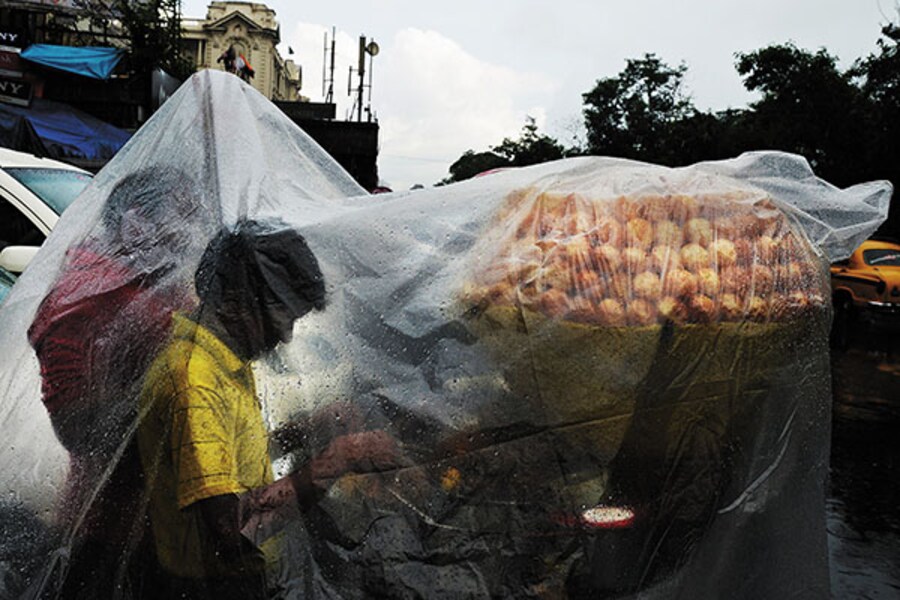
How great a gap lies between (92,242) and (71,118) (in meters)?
13.8

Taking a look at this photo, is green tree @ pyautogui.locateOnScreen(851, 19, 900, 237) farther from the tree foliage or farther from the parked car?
the parked car

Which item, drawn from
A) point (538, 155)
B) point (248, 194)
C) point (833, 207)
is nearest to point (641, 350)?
point (833, 207)

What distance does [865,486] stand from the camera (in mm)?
5527

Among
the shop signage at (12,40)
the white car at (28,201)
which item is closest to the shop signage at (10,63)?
the shop signage at (12,40)

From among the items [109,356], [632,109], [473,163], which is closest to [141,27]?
[109,356]

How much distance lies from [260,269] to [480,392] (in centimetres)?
55

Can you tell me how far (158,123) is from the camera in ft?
7.23

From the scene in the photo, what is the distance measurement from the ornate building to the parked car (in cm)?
4915

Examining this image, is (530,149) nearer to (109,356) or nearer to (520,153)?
(520,153)

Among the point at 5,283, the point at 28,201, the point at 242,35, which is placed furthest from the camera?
the point at 242,35

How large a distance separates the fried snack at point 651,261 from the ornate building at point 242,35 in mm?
57750

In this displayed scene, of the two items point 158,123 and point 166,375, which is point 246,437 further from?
point 158,123

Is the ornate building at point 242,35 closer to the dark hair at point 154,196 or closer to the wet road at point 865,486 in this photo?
the wet road at point 865,486

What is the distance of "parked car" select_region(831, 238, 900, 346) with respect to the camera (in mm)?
12188
